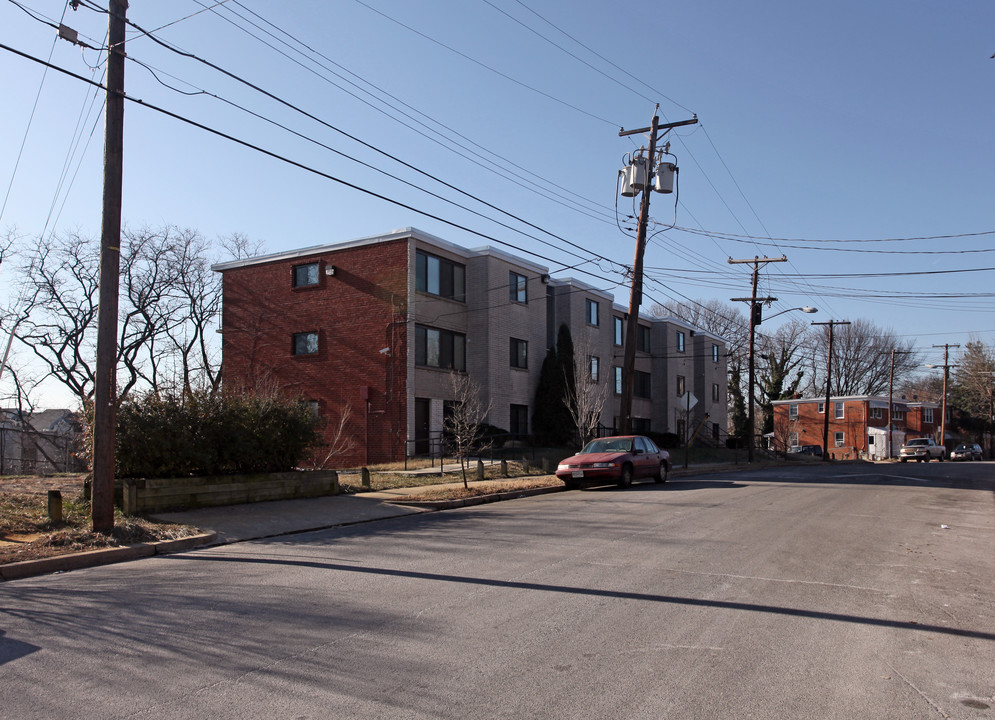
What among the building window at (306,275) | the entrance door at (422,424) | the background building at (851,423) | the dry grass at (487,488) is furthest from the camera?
the background building at (851,423)

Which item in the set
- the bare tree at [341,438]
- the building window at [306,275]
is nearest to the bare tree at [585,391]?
the bare tree at [341,438]

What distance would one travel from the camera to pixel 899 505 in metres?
16.8

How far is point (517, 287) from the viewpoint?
34.1 metres

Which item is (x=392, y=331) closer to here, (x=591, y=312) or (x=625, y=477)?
(x=625, y=477)

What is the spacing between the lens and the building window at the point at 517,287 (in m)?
33.7

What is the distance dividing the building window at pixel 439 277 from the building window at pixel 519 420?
561 cm

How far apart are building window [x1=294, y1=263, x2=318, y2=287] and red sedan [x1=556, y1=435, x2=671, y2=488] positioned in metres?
15.1

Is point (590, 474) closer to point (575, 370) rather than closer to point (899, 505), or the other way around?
point (899, 505)

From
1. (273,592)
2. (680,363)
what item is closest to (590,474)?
(273,592)

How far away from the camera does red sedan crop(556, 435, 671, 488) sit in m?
20.4

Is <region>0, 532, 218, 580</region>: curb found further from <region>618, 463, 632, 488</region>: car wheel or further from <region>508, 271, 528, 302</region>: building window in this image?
<region>508, 271, 528, 302</region>: building window

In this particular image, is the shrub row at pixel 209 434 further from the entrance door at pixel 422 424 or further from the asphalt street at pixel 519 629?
the entrance door at pixel 422 424

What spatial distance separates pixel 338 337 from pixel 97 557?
21.0 m

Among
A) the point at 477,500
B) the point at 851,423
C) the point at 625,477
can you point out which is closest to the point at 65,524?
the point at 477,500
